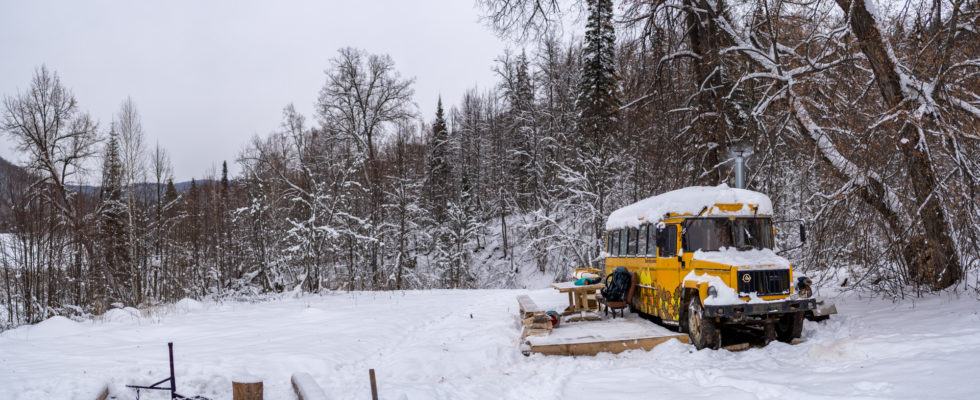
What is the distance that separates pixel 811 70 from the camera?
8.41m

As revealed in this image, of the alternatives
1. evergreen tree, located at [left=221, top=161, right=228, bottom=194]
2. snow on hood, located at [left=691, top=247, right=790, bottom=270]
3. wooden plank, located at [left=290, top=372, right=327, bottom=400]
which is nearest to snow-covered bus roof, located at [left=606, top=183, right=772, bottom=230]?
snow on hood, located at [left=691, top=247, right=790, bottom=270]

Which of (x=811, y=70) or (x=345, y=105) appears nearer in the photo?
(x=811, y=70)

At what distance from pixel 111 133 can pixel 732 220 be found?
102ft

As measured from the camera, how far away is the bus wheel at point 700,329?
8094 millimetres

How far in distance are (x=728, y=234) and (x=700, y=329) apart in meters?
1.86

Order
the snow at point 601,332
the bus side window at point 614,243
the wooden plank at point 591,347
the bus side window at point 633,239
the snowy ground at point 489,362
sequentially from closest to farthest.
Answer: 1. the snowy ground at point 489,362
2. the wooden plank at point 591,347
3. the snow at point 601,332
4. the bus side window at point 633,239
5. the bus side window at point 614,243

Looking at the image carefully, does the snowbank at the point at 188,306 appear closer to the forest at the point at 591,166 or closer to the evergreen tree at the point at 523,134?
the forest at the point at 591,166

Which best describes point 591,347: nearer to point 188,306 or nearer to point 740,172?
point 740,172

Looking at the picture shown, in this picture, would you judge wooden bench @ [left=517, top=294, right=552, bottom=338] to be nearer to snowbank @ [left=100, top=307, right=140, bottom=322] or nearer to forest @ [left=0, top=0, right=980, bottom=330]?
forest @ [left=0, top=0, right=980, bottom=330]

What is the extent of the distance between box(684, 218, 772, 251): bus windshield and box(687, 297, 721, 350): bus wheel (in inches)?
42.0

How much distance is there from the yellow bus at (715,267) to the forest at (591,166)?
0.96 m

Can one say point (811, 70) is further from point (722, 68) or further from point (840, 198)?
point (722, 68)

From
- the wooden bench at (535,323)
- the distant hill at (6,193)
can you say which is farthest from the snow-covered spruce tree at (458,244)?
the wooden bench at (535,323)

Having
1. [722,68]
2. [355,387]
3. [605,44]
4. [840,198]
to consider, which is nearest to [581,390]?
[355,387]
